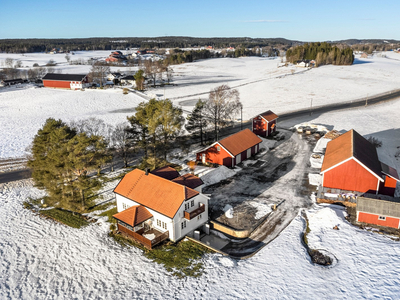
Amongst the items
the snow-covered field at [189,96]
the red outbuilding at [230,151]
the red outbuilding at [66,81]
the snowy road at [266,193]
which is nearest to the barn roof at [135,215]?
the snowy road at [266,193]

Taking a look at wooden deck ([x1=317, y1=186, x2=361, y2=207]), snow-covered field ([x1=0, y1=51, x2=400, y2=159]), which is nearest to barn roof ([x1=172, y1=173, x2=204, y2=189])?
wooden deck ([x1=317, y1=186, x2=361, y2=207])

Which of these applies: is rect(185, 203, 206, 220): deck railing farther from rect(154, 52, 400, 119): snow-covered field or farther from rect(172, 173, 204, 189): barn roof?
rect(154, 52, 400, 119): snow-covered field

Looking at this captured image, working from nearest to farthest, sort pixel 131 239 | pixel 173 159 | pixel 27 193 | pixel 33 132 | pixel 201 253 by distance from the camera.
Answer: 1. pixel 201 253
2. pixel 131 239
3. pixel 27 193
4. pixel 173 159
5. pixel 33 132

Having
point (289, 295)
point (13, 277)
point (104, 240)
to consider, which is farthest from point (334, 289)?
point (13, 277)

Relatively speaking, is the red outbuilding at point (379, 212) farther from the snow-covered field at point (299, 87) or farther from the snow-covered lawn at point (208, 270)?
the snow-covered field at point (299, 87)

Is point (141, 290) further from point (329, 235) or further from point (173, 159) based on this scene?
point (173, 159)

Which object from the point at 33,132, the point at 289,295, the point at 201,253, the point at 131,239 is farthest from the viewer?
the point at 33,132

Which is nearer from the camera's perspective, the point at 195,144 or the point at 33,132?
the point at 195,144
